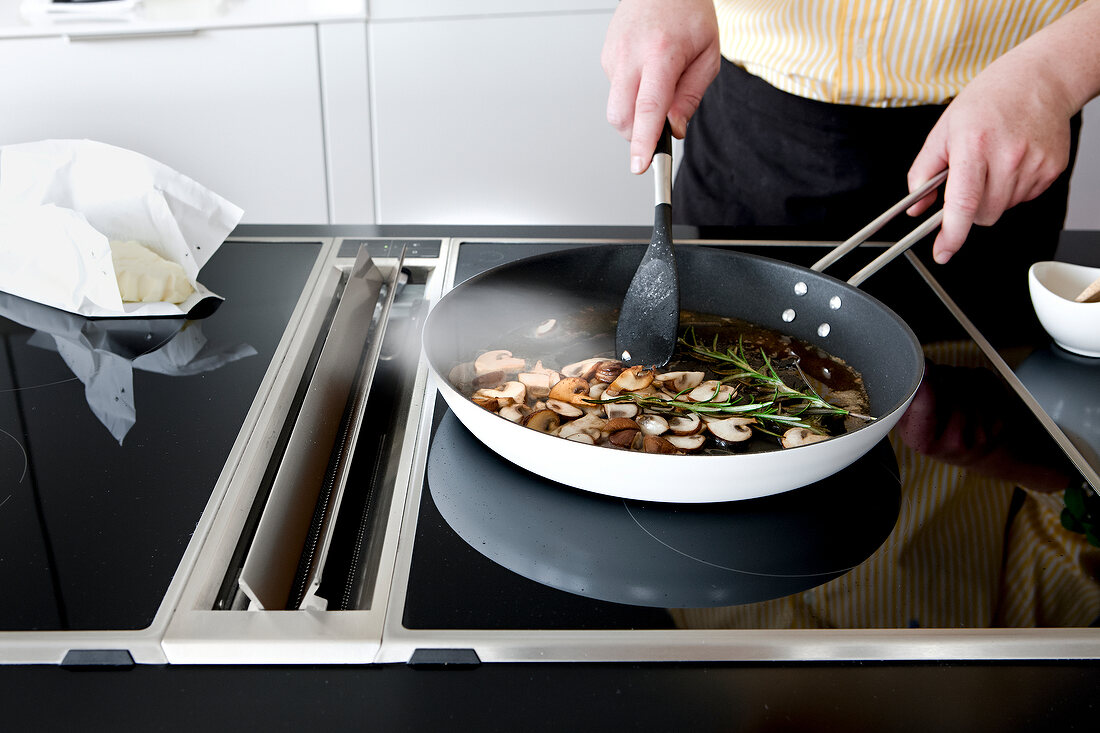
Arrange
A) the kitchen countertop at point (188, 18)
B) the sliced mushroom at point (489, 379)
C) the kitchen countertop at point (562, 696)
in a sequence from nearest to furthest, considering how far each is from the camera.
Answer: the kitchen countertop at point (562, 696) → the sliced mushroom at point (489, 379) → the kitchen countertop at point (188, 18)

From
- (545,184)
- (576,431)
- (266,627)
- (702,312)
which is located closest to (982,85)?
(702,312)

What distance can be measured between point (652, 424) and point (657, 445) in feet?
0.15

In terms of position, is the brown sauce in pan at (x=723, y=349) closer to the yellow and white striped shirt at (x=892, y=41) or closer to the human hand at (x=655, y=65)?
the human hand at (x=655, y=65)

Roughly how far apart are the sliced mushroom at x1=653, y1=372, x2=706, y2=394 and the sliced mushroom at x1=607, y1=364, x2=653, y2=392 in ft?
0.05

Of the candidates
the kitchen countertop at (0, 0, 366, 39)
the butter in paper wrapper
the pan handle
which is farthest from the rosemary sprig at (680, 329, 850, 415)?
the kitchen countertop at (0, 0, 366, 39)

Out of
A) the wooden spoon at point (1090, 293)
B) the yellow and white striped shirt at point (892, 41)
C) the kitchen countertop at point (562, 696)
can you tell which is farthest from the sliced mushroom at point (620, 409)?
the yellow and white striped shirt at point (892, 41)

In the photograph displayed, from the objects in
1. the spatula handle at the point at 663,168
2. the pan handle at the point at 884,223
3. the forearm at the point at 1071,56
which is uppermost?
the forearm at the point at 1071,56

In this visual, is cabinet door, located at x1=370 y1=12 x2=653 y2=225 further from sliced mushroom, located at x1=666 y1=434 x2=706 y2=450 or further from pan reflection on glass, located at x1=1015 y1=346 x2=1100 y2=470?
sliced mushroom, located at x1=666 y1=434 x2=706 y2=450

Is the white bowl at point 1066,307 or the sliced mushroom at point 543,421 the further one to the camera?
the white bowl at point 1066,307

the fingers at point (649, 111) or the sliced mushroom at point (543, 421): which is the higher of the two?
the fingers at point (649, 111)

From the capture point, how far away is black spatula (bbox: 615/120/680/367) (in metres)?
0.75

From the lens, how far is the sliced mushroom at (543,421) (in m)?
0.63

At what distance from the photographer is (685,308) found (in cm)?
87

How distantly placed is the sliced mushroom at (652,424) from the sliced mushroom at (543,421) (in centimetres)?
6
